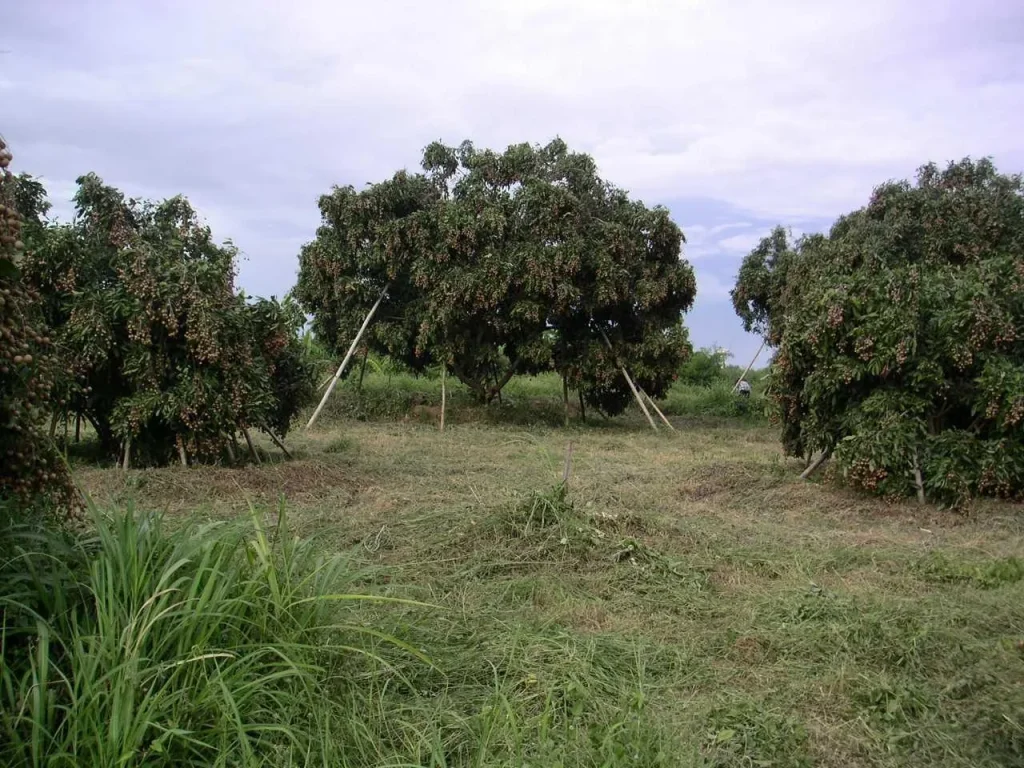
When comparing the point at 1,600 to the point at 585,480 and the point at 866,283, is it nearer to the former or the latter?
the point at 585,480

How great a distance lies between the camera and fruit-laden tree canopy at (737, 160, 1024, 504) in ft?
24.2

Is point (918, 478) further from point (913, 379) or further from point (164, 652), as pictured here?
point (164, 652)

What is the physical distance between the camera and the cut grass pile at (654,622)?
3047mm

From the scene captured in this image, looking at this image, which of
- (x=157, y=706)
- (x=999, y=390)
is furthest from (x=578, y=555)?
(x=999, y=390)

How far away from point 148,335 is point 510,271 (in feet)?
23.9

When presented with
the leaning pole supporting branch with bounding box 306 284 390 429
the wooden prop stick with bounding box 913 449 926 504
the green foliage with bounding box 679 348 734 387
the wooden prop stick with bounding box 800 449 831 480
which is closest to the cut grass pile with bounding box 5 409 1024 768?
the wooden prop stick with bounding box 913 449 926 504

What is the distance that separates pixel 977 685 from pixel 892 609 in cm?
87

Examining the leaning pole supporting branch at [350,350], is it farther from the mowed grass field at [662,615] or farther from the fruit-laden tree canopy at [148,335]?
the mowed grass field at [662,615]

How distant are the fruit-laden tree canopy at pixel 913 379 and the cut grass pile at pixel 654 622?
396 millimetres

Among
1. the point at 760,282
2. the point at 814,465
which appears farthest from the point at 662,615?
the point at 760,282

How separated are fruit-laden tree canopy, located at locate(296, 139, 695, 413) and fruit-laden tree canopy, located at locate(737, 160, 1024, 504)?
19.5 ft

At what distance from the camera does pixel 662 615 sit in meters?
4.54

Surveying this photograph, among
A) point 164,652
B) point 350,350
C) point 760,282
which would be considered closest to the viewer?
point 164,652

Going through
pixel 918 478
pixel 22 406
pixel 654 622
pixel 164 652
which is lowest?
pixel 654 622
